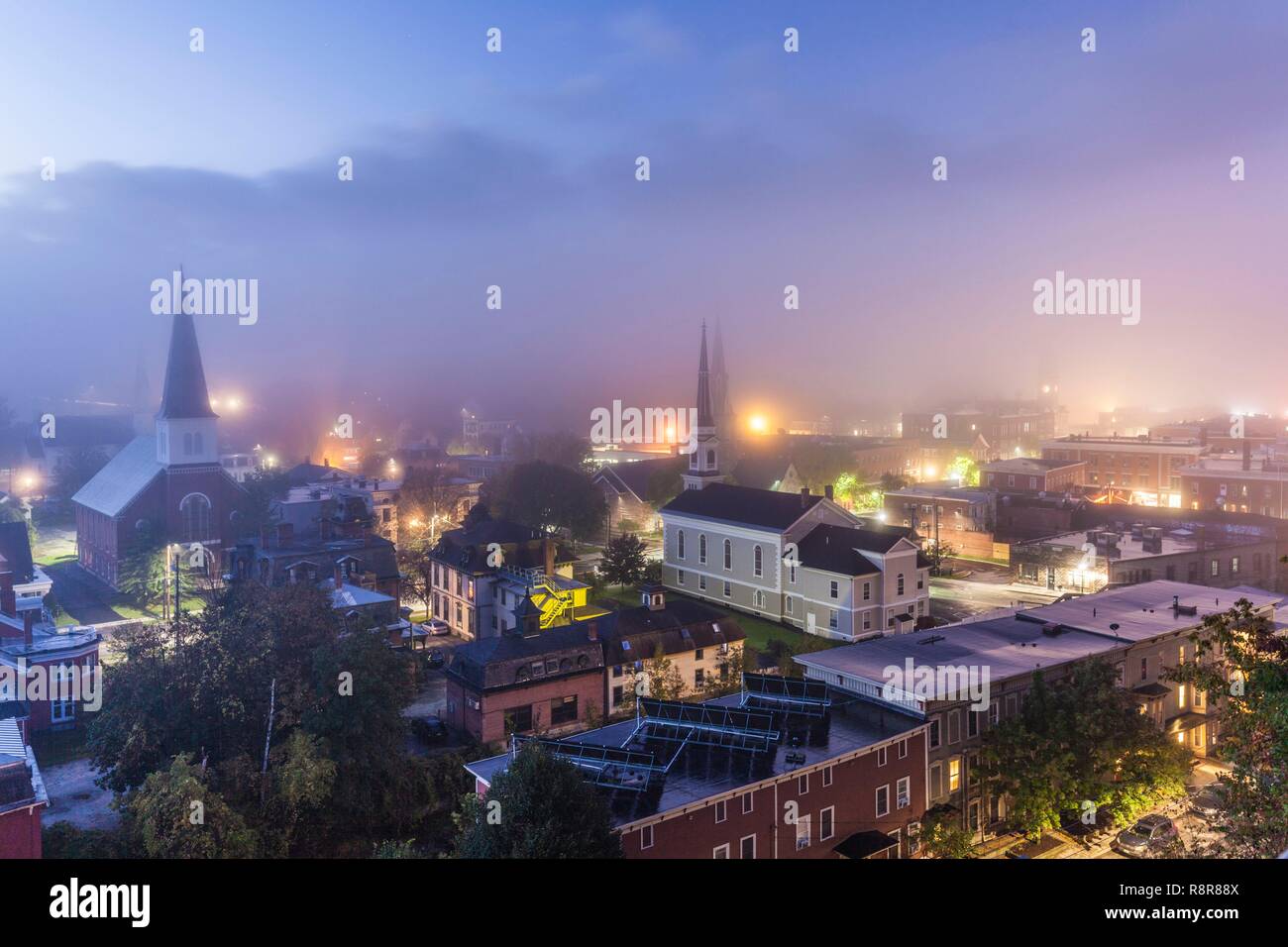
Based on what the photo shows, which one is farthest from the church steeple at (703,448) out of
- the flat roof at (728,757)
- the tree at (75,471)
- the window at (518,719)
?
the tree at (75,471)

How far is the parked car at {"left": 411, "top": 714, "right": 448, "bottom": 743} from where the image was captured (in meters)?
28.9

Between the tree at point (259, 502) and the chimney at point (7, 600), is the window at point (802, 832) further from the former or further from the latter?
the tree at point (259, 502)

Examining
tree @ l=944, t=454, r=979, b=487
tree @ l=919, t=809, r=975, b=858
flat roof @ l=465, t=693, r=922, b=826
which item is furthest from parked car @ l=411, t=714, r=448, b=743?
tree @ l=944, t=454, r=979, b=487

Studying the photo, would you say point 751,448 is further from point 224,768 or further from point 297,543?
point 224,768

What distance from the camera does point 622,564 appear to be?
4997cm

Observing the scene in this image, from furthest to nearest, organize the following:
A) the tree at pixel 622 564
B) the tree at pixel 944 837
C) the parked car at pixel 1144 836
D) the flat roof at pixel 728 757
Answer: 1. the tree at pixel 622 564
2. the parked car at pixel 1144 836
3. the tree at pixel 944 837
4. the flat roof at pixel 728 757

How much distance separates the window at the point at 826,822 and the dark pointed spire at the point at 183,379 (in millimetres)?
46839

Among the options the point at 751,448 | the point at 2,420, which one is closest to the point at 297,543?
the point at 751,448

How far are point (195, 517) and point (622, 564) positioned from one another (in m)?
26.7

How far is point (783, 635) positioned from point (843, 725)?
18.4 meters

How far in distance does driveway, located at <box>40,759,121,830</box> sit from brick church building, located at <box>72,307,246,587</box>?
26.2 meters

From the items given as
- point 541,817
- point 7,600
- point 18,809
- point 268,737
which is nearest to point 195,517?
point 7,600

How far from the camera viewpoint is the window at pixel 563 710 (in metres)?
30.2

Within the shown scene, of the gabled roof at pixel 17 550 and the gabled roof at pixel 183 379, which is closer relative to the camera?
the gabled roof at pixel 17 550
